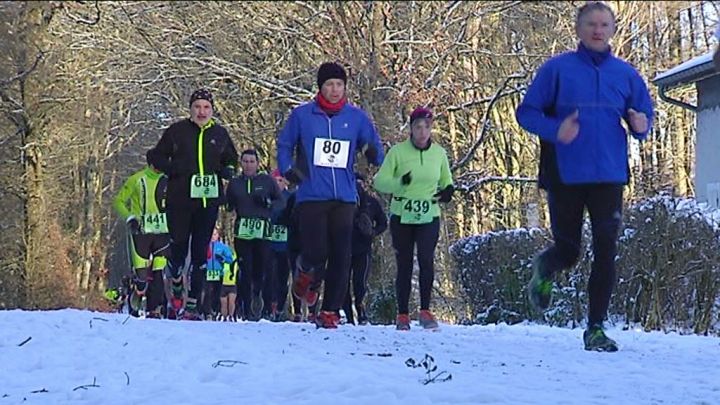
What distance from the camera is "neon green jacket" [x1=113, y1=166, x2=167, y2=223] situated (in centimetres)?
1126

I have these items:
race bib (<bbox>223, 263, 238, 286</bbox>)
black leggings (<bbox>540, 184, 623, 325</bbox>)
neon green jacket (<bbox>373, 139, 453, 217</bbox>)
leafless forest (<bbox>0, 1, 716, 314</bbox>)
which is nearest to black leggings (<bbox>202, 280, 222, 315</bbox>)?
race bib (<bbox>223, 263, 238, 286</bbox>)

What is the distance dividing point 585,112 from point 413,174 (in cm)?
261

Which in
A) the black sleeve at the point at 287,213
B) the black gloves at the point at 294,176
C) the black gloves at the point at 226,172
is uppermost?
the black gloves at the point at 226,172

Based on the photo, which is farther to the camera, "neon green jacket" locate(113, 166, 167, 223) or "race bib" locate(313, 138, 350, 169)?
"neon green jacket" locate(113, 166, 167, 223)

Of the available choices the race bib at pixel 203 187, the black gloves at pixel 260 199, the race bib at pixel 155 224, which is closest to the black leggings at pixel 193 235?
the race bib at pixel 203 187

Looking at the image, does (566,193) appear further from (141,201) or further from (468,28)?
(468,28)

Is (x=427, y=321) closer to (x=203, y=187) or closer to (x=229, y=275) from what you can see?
(x=203, y=187)

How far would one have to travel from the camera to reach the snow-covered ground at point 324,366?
4918mm

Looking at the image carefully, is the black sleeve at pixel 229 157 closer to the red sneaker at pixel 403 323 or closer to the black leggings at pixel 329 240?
the black leggings at pixel 329 240

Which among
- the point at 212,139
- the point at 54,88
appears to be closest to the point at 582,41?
the point at 212,139

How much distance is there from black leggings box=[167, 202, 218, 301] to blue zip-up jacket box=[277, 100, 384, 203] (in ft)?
4.78

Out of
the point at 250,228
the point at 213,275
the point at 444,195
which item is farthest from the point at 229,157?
the point at 213,275

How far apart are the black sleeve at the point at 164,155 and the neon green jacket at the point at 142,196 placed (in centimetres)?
152

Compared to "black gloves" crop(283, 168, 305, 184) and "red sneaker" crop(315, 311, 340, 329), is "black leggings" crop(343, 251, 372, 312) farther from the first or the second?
"black gloves" crop(283, 168, 305, 184)
